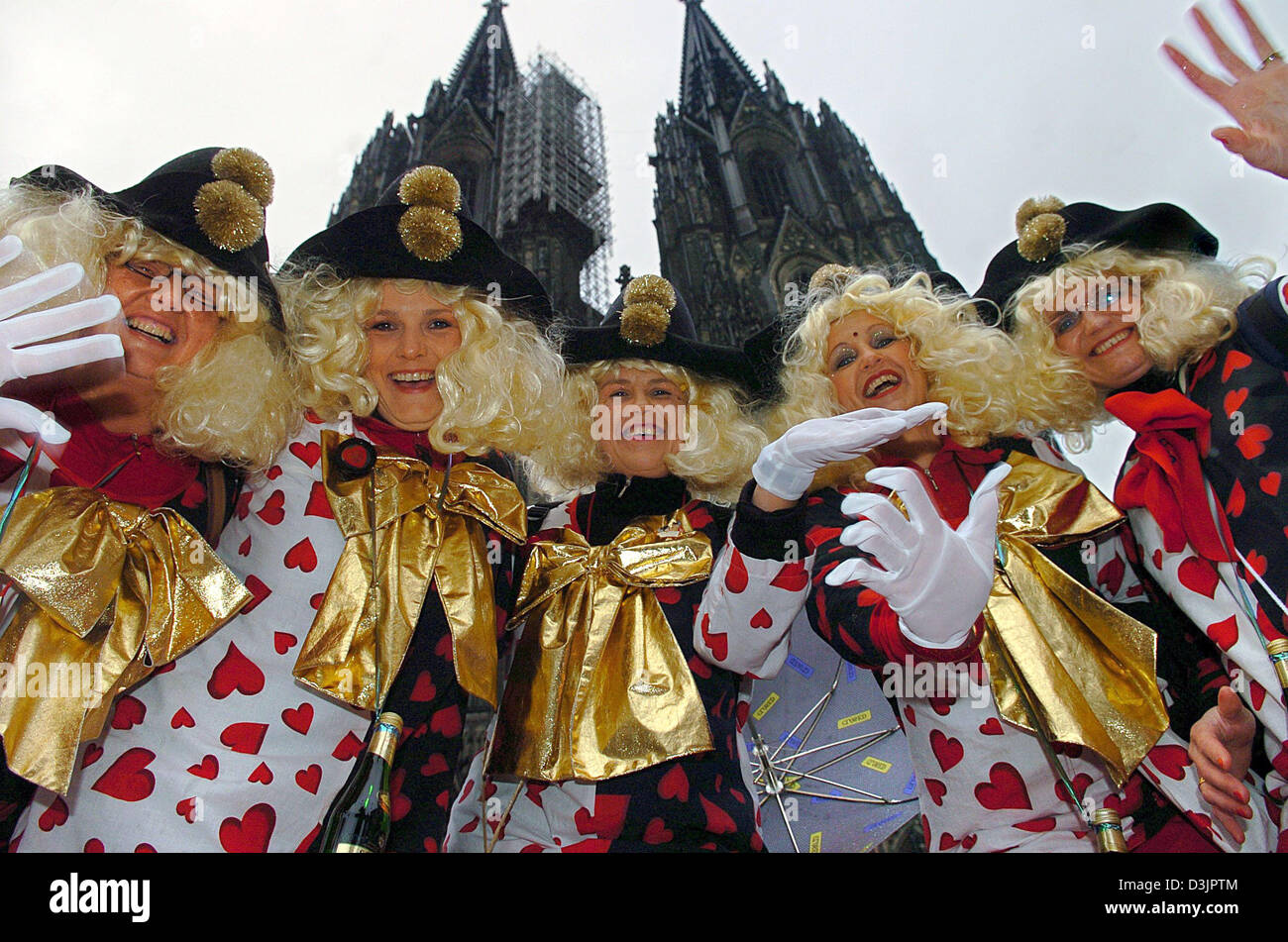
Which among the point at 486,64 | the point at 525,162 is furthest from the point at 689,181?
the point at 486,64

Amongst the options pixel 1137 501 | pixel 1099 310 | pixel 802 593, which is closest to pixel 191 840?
pixel 802 593

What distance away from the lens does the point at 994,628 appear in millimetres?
2523

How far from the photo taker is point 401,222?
286 cm

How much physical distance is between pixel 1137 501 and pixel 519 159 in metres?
28.0

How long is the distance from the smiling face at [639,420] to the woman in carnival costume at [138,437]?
1161 mm

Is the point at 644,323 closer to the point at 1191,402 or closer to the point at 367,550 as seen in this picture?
the point at 367,550

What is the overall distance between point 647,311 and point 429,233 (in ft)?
2.83

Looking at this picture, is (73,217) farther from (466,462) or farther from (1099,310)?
(1099,310)

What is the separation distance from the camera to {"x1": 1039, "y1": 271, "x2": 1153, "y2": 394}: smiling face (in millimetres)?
2896

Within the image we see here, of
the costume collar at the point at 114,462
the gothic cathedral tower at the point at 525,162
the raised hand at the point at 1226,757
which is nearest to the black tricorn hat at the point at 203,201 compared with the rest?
the costume collar at the point at 114,462

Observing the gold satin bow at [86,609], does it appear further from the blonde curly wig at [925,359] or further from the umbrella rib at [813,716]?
the blonde curly wig at [925,359]

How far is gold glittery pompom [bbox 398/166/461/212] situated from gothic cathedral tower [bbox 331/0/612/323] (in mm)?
19257
